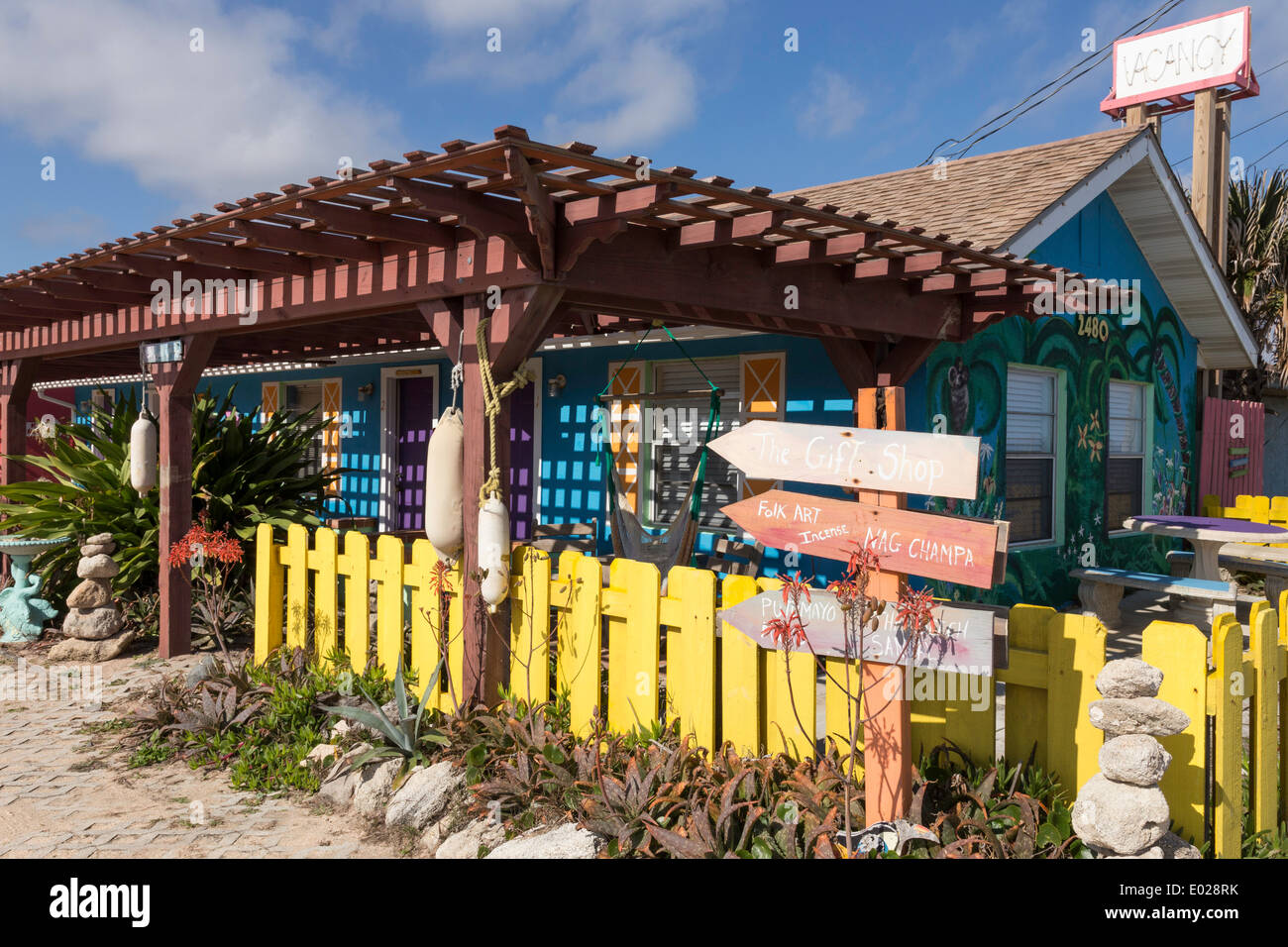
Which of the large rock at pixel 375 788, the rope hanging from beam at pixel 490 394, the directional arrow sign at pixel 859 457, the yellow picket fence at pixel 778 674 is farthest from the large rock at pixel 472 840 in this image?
the directional arrow sign at pixel 859 457

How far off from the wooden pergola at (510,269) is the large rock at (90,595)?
0.62m

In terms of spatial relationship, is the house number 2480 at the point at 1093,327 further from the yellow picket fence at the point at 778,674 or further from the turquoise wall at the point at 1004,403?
the yellow picket fence at the point at 778,674

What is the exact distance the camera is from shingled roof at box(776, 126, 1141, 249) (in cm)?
711

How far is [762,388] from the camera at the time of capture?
24.2 feet

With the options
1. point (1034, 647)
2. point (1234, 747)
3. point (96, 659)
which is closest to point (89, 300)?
point (96, 659)

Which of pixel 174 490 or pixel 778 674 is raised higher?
pixel 174 490

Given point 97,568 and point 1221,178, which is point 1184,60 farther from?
point 97,568

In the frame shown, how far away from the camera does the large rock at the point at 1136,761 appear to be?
2.65 meters

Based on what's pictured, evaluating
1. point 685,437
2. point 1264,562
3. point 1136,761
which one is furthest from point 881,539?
point 1264,562

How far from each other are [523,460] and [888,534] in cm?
681

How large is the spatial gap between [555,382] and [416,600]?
4325mm

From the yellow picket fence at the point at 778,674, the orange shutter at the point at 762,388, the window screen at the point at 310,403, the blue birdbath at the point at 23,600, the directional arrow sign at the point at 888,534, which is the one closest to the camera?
the directional arrow sign at the point at 888,534

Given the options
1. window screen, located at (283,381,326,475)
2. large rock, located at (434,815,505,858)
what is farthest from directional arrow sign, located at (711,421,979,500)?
window screen, located at (283,381,326,475)

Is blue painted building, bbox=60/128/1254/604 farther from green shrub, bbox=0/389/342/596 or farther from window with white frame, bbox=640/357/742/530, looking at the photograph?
green shrub, bbox=0/389/342/596
